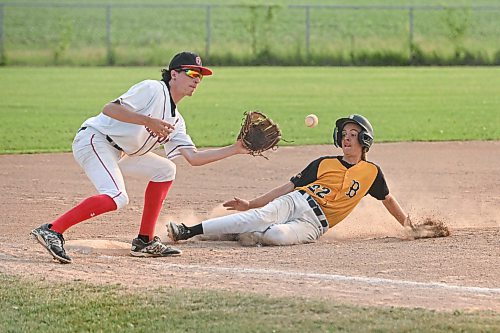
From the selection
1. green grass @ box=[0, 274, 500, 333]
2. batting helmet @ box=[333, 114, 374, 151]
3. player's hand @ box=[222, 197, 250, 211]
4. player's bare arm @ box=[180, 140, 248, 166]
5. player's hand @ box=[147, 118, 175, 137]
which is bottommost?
player's hand @ box=[222, 197, 250, 211]

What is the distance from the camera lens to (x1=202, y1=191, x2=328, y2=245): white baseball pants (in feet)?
25.3

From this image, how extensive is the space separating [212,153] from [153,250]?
2.55 feet

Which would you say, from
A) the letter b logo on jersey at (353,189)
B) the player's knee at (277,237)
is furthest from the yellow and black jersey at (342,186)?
the player's knee at (277,237)

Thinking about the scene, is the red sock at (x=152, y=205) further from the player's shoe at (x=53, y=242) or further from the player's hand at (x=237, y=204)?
the player's shoe at (x=53, y=242)

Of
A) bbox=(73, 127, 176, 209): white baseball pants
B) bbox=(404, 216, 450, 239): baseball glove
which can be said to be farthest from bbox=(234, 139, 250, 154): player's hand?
bbox=(404, 216, 450, 239): baseball glove

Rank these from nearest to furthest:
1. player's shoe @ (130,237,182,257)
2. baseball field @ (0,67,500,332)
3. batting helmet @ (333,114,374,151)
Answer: baseball field @ (0,67,500,332), player's shoe @ (130,237,182,257), batting helmet @ (333,114,374,151)

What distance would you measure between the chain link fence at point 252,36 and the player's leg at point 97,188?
2385cm

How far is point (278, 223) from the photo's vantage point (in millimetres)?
7832

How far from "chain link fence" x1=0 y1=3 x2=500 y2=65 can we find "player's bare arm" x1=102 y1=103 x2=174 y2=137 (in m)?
24.1

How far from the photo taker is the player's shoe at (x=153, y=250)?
732 centimetres

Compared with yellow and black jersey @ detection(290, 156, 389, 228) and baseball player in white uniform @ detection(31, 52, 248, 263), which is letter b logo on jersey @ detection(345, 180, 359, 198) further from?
baseball player in white uniform @ detection(31, 52, 248, 263)

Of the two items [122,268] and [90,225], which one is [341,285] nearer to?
[122,268]

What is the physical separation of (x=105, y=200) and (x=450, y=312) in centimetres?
256

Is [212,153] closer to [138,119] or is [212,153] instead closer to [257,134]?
[257,134]
